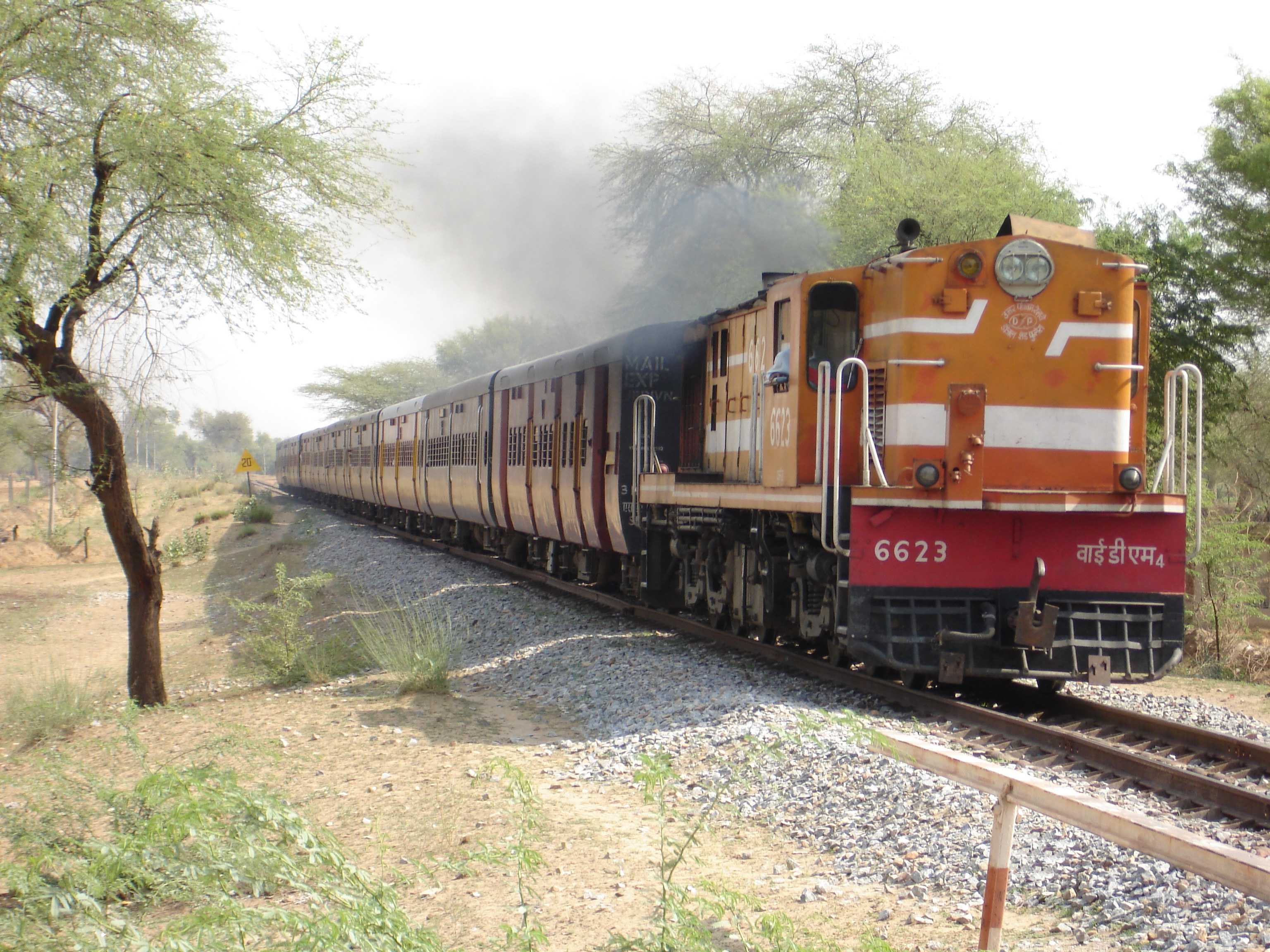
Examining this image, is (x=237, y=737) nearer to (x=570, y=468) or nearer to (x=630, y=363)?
(x=630, y=363)

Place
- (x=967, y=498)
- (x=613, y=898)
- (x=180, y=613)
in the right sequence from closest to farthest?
(x=613, y=898) → (x=967, y=498) → (x=180, y=613)

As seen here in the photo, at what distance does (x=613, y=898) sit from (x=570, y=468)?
31.2 ft

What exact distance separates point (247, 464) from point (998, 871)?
1445 inches

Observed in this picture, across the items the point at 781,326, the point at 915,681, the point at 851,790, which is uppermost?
the point at 781,326

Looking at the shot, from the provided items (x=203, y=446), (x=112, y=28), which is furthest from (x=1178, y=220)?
(x=203, y=446)

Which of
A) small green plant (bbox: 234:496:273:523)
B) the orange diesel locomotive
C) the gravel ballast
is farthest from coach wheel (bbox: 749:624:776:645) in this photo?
small green plant (bbox: 234:496:273:523)

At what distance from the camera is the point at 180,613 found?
19.8m

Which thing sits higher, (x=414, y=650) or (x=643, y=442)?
(x=643, y=442)

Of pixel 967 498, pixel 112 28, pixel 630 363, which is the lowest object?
pixel 967 498

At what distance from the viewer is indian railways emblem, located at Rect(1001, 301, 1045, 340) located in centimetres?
743

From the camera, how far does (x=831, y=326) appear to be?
8.08 m

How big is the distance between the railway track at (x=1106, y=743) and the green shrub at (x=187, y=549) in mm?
24052

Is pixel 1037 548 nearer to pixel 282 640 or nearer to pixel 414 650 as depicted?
pixel 414 650

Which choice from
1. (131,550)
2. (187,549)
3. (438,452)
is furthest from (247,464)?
(131,550)
